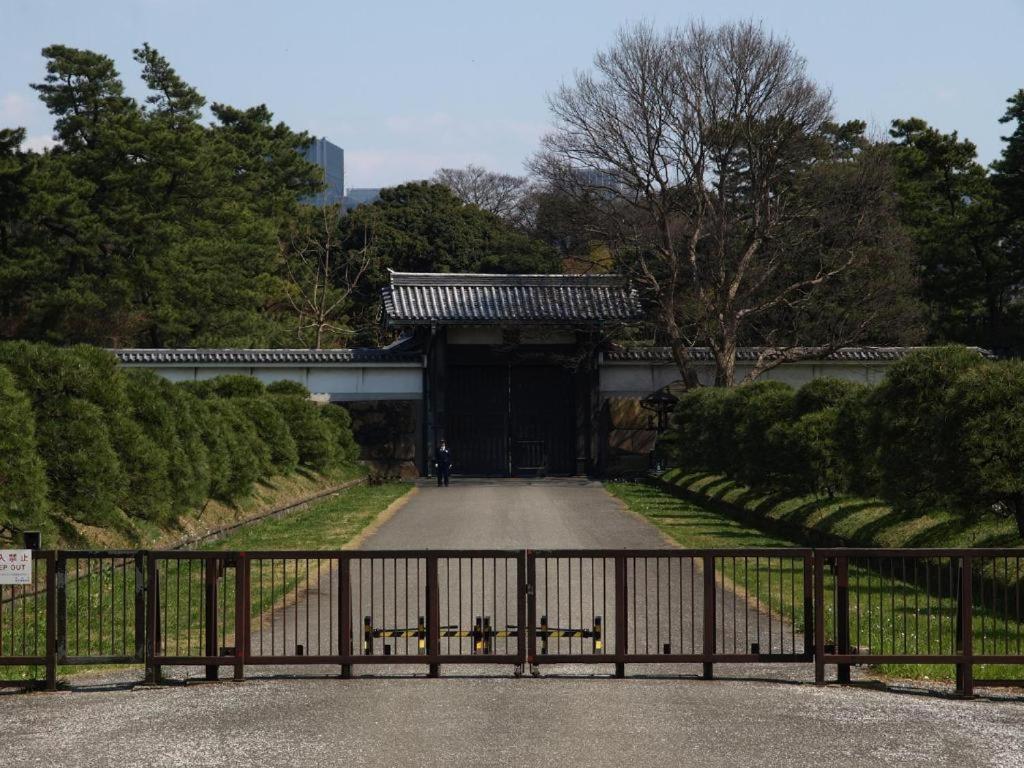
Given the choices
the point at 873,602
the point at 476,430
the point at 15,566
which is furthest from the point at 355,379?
the point at 15,566

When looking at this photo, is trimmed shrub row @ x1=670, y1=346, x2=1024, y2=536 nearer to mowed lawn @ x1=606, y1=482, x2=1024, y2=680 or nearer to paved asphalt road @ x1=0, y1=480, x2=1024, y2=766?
mowed lawn @ x1=606, y1=482, x2=1024, y2=680

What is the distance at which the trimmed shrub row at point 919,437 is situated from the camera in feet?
47.9

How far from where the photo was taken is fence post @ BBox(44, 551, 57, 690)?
10156 mm

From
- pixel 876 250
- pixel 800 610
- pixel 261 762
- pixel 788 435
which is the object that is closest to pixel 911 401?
pixel 800 610

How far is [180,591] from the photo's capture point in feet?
50.4

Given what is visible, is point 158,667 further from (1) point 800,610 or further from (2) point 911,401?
(2) point 911,401

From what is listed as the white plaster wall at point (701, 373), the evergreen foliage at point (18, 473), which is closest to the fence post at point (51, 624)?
the evergreen foliage at point (18, 473)

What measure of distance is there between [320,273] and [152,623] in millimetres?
51340

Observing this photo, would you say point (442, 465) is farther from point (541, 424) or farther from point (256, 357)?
point (256, 357)

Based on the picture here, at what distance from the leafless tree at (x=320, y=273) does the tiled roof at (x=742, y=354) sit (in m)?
14.6

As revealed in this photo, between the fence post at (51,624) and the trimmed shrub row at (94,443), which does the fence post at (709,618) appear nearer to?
the fence post at (51,624)

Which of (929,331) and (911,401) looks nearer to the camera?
(911,401)

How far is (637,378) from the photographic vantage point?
143ft

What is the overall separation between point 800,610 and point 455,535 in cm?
962
